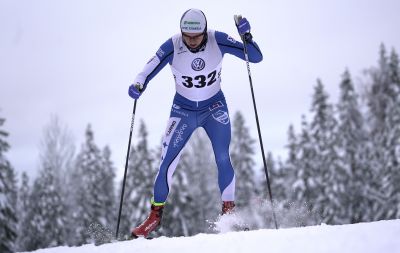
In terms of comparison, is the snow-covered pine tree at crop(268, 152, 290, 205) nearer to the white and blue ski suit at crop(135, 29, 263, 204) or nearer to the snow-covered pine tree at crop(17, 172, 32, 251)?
the snow-covered pine tree at crop(17, 172, 32, 251)

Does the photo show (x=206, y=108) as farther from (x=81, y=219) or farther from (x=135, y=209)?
(x=81, y=219)

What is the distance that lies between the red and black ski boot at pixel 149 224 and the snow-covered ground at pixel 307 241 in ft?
5.61

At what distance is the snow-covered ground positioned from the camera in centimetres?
405

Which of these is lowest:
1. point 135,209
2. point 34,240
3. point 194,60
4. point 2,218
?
point 34,240

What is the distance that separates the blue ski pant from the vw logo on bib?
0.59 metres

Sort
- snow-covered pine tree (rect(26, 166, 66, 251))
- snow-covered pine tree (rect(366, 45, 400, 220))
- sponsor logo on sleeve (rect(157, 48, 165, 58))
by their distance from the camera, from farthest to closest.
Answer: snow-covered pine tree (rect(26, 166, 66, 251)) < snow-covered pine tree (rect(366, 45, 400, 220)) < sponsor logo on sleeve (rect(157, 48, 165, 58))

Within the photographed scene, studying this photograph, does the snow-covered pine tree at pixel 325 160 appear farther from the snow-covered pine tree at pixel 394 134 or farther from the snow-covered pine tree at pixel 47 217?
the snow-covered pine tree at pixel 47 217

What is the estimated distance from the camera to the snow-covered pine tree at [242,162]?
1545 inches

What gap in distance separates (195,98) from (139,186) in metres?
26.7

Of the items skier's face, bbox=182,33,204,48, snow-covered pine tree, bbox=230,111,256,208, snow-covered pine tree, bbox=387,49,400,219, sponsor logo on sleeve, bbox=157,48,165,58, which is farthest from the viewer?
snow-covered pine tree, bbox=230,111,256,208

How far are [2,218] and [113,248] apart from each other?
19.6 meters

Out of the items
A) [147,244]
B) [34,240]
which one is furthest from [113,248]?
[34,240]

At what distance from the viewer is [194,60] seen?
7.11 meters

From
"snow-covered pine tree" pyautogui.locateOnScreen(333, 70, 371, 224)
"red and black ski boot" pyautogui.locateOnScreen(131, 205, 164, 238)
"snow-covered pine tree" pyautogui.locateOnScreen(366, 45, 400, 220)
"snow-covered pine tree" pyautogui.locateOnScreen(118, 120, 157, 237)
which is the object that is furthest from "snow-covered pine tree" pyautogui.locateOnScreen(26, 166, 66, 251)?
"red and black ski boot" pyautogui.locateOnScreen(131, 205, 164, 238)
